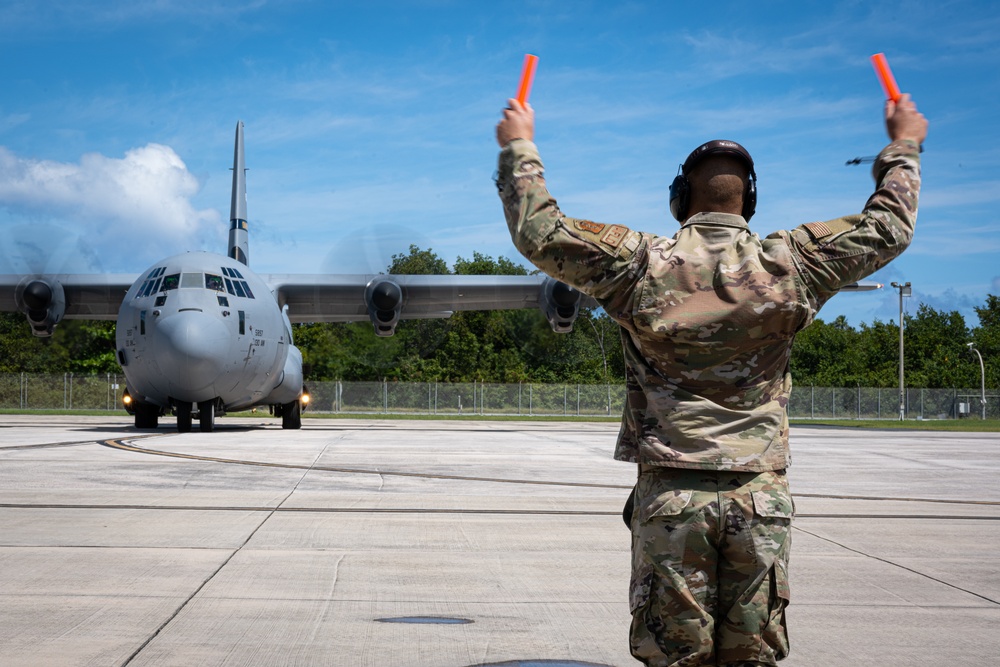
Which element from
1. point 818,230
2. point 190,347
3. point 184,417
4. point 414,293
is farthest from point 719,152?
point 414,293

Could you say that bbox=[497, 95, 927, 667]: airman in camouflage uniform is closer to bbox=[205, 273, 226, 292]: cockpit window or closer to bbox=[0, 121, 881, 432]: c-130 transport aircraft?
bbox=[0, 121, 881, 432]: c-130 transport aircraft

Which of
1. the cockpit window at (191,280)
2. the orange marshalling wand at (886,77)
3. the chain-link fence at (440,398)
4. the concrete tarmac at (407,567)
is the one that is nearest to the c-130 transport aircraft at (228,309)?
the cockpit window at (191,280)

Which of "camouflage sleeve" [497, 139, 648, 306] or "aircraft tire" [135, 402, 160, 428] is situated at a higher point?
"camouflage sleeve" [497, 139, 648, 306]

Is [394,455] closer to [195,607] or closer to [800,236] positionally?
[195,607]

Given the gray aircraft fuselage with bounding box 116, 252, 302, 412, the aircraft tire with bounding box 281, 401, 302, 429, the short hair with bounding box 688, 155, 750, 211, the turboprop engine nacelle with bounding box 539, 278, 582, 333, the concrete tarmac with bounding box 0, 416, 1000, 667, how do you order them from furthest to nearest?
the aircraft tire with bounding box 281, 401, 302, 429, the turboprop engine nacelle with bounding box 539, 278, 582, 333, the gray aircraft fuselage with bounding box 116, 252, 302, 412, the concrete tarmac with bounding box 0, 416, 1000, 667, the short hair with bounding box 688, 155, 750, 211

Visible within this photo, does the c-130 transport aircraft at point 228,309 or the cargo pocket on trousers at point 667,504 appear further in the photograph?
the c-130 transport aircraft at point 228,309

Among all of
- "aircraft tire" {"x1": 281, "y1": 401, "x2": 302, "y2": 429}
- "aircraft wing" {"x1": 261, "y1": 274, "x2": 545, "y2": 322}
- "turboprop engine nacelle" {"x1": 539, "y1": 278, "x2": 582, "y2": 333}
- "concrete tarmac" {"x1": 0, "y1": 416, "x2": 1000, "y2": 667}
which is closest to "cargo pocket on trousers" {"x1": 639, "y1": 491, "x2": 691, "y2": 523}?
"concrete tarmac" {"x1": 0, "y1": 416, "x2": 1000, "y2": 667}

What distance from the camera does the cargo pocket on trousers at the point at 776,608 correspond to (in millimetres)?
2715

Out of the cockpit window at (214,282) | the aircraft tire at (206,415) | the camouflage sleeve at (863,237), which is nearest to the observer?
the camouflage sleeve at (863,237)

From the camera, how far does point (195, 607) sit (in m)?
5.07

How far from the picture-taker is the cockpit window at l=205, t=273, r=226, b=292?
61.4ft

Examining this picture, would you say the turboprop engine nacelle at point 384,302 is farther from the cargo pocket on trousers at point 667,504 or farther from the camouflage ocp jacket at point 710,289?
the cargo pocket on trousers at point 667,504

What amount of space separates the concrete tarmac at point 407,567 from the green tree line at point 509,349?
14.6 m

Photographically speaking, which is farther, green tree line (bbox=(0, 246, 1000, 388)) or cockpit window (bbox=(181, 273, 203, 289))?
green tree line (bbox=(0, 246, 1000, 388))
